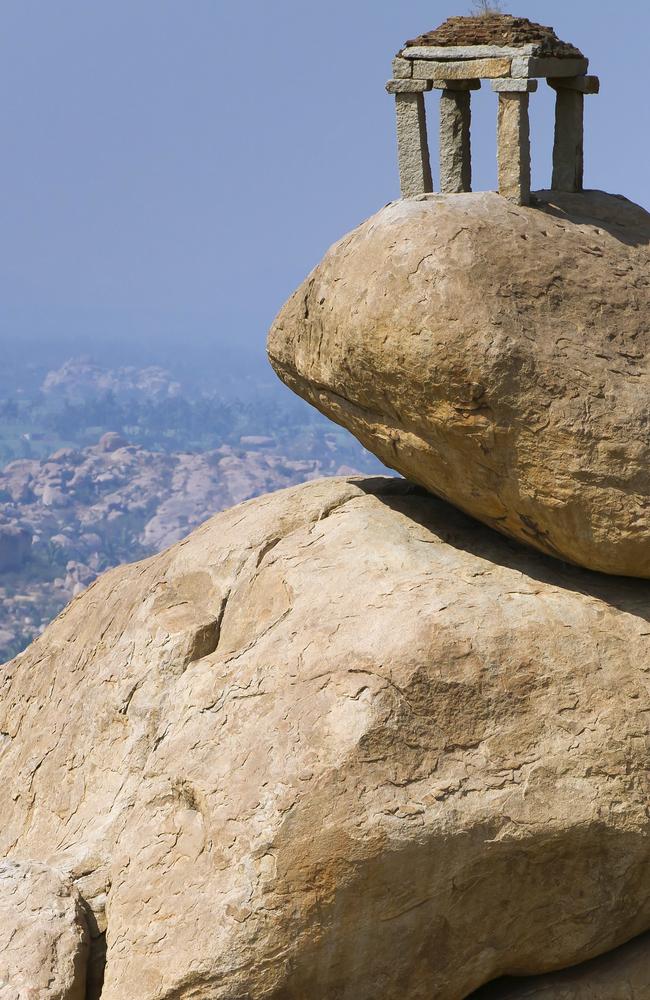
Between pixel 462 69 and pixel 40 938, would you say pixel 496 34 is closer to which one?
pixel 462 69

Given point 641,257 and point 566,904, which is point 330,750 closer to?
point 566,904

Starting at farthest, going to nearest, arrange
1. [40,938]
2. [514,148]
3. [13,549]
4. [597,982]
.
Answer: [13,549] < [514,148] < [597,982] < [40,938]

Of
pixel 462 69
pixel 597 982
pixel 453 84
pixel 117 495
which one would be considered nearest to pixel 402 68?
pixel 453 84

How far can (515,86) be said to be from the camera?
30.5 feet

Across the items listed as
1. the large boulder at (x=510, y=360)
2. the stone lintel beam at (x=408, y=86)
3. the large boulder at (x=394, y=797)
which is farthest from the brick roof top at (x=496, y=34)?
Answer: the large boulder at (x=394, y=797)

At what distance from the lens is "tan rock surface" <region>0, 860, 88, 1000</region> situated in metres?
8.45

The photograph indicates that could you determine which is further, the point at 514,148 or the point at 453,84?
the point at 453,84

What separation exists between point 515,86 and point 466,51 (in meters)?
0.56

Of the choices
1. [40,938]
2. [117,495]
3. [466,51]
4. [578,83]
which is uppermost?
[466,51]

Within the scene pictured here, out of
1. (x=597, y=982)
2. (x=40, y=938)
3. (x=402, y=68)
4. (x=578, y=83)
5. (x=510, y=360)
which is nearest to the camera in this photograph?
(x=510, y=360)

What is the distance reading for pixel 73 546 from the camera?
133 m

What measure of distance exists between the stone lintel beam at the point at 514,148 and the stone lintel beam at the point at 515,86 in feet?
0.11

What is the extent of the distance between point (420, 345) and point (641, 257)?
2.21m

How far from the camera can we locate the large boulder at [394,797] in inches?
319
